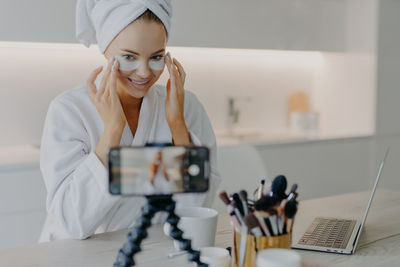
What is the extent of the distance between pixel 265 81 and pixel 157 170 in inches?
120

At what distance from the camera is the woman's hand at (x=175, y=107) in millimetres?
1476

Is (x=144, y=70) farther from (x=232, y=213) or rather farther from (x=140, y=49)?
(x=232, y=213)

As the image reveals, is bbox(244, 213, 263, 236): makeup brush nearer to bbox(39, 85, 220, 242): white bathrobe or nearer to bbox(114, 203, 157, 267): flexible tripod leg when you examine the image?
bbox(114, 203, 157, 267): flexible tripod leg

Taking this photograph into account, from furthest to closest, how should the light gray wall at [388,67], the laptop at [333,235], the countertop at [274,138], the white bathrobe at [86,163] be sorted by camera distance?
the light gray wall at [388,67]
the countertop at [274,138]
the white bathrobe at [86,163]
the laptop at [333,235]

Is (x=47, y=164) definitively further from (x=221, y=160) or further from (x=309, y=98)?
(x=309, y=98)

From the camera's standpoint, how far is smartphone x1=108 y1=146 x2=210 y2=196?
0.69m

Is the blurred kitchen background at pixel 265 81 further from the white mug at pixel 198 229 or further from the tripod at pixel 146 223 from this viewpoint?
the tripod at pixel 146 223

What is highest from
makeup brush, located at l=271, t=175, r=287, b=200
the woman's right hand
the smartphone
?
the woman's right hand

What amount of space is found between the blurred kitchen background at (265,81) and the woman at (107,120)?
0.96 meters

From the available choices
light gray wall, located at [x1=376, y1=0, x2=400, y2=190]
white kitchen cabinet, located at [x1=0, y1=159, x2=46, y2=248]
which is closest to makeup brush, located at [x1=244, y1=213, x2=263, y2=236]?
white kitchen cabinet, located at [x1=0, y1=159, x2=46, y2=248]

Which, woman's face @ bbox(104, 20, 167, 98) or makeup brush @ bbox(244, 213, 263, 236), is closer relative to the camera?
makeup brush @ bbox(244, 213, 263, 236)

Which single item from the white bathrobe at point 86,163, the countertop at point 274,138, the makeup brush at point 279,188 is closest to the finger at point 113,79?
the white bathrobe at point 86,163

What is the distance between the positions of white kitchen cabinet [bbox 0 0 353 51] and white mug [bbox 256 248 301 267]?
2081 mm

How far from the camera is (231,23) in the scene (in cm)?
307
